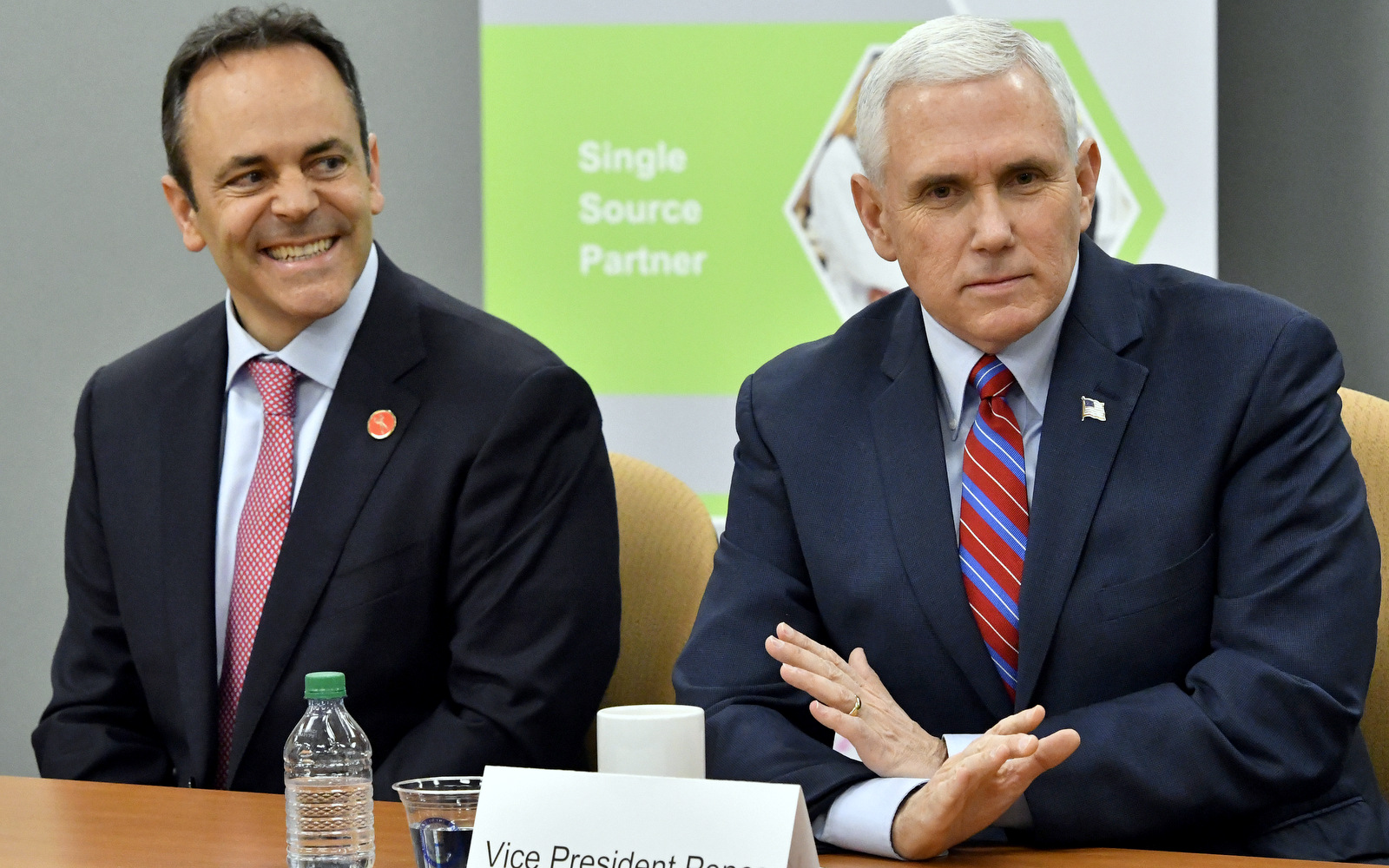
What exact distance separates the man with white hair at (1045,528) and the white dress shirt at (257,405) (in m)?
0.77

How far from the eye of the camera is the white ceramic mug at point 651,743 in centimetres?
121

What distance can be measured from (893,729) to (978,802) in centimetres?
21

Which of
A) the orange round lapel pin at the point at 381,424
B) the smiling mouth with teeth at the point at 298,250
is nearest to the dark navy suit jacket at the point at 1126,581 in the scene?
the orange round lapel pin at the point at 381,424

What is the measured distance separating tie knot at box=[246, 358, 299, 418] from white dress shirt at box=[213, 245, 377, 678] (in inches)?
0.5

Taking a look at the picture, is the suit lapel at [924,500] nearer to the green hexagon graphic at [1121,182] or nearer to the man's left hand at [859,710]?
the man's left hand at [859,710]

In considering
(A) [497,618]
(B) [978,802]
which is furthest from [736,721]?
(A) [497,618]

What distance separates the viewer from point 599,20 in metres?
3.59

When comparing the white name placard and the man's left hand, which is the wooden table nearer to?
the man's left hand

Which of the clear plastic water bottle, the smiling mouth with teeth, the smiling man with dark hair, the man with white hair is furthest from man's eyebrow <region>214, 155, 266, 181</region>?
the clear plastic water bottle

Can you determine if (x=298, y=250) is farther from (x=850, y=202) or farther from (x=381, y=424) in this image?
(x=850, y=202)

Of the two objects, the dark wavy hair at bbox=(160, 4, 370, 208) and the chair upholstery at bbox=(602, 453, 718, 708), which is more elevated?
the dark wavy hair at bbox=(160, 4, 370, 208)

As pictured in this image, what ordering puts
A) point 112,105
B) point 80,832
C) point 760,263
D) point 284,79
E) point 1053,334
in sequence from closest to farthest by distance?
point 80,832, point 1053,334, point 284,79, point 760,263, point 112,105

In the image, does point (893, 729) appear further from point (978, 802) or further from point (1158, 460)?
point (1158, 460)

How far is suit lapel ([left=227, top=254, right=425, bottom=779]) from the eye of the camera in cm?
223
